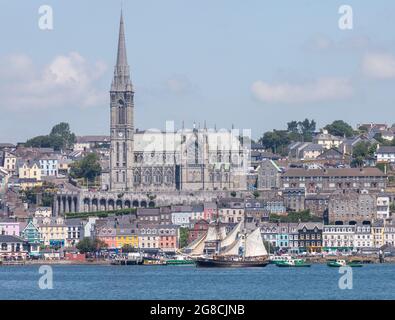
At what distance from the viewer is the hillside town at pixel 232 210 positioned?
8088 cm

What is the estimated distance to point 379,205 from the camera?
88.8m

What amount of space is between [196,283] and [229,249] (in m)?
18.7

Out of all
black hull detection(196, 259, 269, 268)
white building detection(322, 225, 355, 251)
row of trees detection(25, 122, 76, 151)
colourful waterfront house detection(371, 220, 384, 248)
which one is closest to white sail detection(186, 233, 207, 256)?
black hull detection(196, 259, 269, 268)

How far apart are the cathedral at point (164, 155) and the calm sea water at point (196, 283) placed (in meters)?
28.2

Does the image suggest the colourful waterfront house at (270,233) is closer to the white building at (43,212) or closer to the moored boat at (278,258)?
the moored boat at (278,258)

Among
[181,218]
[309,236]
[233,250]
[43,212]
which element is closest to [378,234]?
[309,236]

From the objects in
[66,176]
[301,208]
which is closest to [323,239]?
[301,208]

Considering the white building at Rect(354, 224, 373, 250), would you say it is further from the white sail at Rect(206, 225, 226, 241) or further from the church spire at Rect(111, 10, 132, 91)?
the church spire at Rect(111, 10, 132, 91)

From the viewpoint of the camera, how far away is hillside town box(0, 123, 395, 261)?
80.9 m

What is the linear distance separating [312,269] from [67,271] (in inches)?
396

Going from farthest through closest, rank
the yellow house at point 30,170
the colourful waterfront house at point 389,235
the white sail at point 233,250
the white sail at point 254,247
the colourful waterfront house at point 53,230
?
the yellow house at point 30,170, the colourful waterfront house at point 53,230, the colourful waterfront house at point 389,235, the white sail at point 233,250, the white sail at point 254,247

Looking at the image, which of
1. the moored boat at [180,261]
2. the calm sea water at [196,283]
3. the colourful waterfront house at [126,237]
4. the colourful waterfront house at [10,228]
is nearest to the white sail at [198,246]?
the moored boat at [180,261]

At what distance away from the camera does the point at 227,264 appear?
6881 cm
